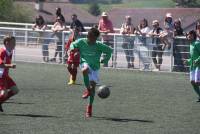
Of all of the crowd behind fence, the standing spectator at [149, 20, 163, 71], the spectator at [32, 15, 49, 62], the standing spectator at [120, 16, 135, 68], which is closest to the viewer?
the crowd behind fence

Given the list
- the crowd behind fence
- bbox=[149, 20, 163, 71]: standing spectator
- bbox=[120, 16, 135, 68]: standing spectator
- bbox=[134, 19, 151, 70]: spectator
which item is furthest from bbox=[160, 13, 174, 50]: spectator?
bbox=[120, 16, 135, 68]: standing spectator

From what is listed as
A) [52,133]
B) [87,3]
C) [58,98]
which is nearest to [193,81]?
[58,98]

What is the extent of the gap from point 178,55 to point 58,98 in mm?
7918

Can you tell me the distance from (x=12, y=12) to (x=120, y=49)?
5396cm

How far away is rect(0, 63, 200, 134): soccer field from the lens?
11398mm

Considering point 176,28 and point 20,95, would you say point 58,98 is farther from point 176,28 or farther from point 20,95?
point 176,28

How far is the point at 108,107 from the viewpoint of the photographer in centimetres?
1422

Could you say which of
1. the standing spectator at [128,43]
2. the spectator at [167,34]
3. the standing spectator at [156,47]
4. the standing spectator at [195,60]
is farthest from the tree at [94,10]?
the standing spectator at [195,60]

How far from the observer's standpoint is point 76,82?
64.7 ft

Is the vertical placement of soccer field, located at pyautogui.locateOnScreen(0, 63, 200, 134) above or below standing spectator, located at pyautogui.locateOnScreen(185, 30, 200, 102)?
below

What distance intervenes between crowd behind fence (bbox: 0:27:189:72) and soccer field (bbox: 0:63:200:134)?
1277mm

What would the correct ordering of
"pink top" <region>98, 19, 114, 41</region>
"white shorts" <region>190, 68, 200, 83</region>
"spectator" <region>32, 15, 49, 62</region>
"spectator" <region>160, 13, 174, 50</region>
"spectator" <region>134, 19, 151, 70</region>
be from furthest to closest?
"spectator" <region>32, 15, 49, 62</region> → "pink top" <region>98, 19, 114, 41</region> → "spectator" <region>134, 19, 151, 70</region> → "spectator" <region>160, 13, 174, 50</region> → "white shorts" <region>190, 68, 200, 83</region>

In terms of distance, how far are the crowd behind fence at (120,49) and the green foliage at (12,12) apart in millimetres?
41038

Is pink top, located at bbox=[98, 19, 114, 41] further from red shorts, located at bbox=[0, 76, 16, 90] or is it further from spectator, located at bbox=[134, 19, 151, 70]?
red shorts, located at bbox=[0, 76, 16, 90]
